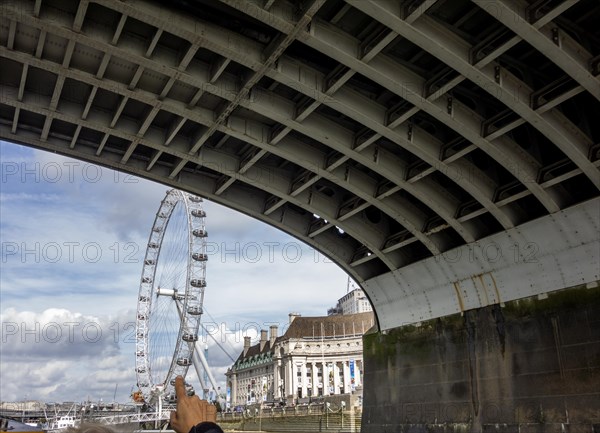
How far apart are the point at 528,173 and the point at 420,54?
4.42 meters

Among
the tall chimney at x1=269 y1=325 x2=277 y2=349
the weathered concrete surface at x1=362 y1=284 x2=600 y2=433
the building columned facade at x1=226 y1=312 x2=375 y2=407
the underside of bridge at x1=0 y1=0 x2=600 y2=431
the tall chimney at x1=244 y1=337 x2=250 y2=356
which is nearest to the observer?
the underside of bridge at x1=0 y1=0 x2=600 y2=431

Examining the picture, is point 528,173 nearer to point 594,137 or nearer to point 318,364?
point 594,137

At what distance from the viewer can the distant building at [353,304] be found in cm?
13938

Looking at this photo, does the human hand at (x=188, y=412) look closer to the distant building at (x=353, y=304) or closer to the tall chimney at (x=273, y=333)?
the distant building at (x=353, y=304)

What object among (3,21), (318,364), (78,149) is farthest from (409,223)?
(318,364)

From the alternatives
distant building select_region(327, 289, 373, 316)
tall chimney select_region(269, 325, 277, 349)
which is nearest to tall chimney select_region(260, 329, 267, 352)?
tall chimney select_region(269, 325, 277, 349)

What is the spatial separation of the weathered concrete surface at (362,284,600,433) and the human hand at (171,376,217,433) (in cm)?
1432

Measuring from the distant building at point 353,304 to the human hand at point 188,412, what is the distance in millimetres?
131797

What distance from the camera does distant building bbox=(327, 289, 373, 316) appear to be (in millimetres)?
139375

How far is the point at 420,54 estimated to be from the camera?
45.4ft

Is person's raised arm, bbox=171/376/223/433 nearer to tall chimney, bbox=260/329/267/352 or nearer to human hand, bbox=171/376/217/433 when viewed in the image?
human hand, bbox=171/376/217/433

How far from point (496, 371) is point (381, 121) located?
27.6ft

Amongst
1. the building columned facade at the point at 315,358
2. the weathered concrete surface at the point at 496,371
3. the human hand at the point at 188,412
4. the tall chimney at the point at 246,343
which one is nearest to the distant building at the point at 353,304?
the building columned facade at the point at 315,358

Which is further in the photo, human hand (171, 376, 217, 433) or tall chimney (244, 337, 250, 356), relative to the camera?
tall chimney (244, 337, 250, 356)
